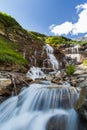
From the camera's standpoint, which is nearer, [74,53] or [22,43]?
[22,43]

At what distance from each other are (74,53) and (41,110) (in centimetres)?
2363

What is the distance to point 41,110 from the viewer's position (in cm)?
1110

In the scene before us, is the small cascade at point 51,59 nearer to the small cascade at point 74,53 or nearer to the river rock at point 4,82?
the small cascade at point 74,53

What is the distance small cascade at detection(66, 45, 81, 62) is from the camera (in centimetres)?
3225

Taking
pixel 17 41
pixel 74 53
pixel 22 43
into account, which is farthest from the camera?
pixel 74 53

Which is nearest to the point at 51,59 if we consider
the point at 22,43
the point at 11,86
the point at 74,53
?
the point at 22,43

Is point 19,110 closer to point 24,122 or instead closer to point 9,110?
point 9,110

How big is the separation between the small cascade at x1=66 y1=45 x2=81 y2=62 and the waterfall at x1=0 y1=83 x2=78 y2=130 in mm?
19877

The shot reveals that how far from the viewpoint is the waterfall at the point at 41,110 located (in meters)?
9.85

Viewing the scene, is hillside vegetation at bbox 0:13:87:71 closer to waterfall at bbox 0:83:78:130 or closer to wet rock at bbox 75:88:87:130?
waterfall at bbox 0:83:78:130

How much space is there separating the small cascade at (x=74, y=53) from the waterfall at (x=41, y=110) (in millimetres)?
19877

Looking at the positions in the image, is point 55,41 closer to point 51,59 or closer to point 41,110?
point 51,59

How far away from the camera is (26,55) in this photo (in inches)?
1022

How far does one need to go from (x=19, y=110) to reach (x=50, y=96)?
1.58m
